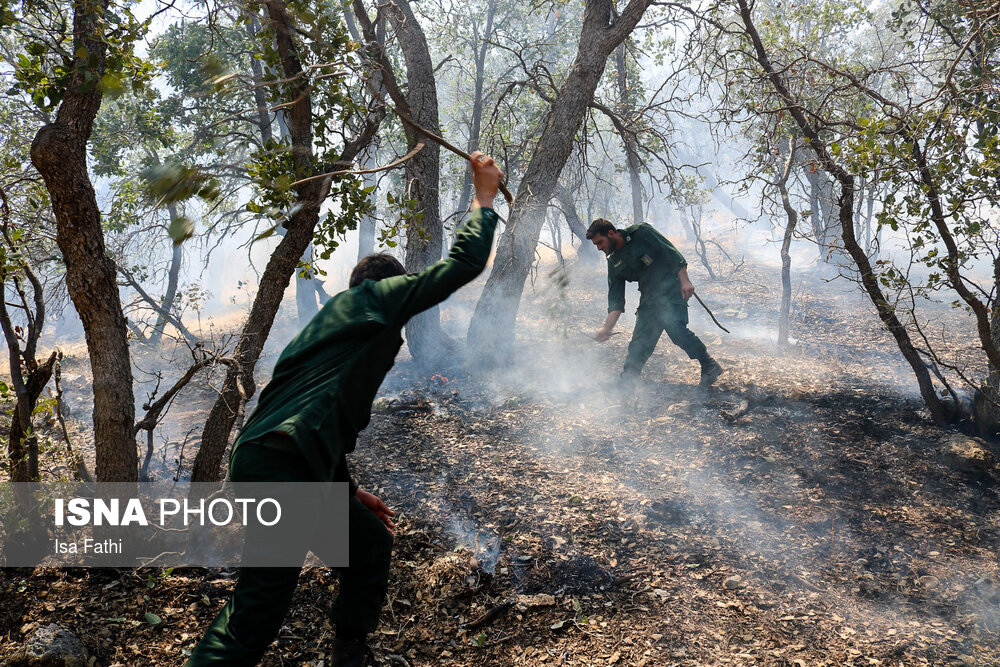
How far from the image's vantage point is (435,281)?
2.23 metres

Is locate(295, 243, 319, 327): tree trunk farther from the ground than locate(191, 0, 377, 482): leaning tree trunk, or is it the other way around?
locate(295, 243, 319, 327): tree trunk

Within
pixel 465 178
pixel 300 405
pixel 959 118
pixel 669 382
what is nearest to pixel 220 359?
pixel 300 405

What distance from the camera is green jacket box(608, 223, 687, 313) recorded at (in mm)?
5559

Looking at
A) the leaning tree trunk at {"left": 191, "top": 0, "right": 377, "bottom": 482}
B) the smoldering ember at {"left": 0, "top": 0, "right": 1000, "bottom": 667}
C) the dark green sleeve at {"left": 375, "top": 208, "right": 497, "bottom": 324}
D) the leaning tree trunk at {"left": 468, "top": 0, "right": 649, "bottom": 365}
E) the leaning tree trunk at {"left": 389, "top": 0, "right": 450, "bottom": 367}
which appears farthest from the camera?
the leaning tree trunk at {"left": 389, "top": 0, "right": 450, "bottom": 367}

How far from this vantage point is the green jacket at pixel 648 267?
18.2ft

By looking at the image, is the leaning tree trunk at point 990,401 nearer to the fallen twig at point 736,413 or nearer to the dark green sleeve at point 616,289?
the fallen twig at point 736,413

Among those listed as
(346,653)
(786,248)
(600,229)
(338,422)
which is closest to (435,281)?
(338,422)

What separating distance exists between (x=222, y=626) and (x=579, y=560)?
1.94 meters

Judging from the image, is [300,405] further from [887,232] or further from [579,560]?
[887,232]

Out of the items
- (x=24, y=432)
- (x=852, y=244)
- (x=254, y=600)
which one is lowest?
(x=254, y=600)

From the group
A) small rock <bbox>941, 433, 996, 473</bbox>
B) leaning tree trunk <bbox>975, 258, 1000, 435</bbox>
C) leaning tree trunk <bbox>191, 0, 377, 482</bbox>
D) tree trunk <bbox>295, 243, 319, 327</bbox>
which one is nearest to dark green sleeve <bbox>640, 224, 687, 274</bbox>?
leaning tree trunk <bbox>975, 258, 1000, 435</bbox>

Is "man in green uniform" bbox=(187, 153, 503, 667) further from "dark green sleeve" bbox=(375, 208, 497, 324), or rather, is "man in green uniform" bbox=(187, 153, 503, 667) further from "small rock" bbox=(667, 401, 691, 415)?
"small rock" bbox=(667, 401, 691, 415)

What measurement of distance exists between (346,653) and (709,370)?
443 cm

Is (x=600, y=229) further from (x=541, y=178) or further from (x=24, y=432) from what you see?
(x=24, y=432)
